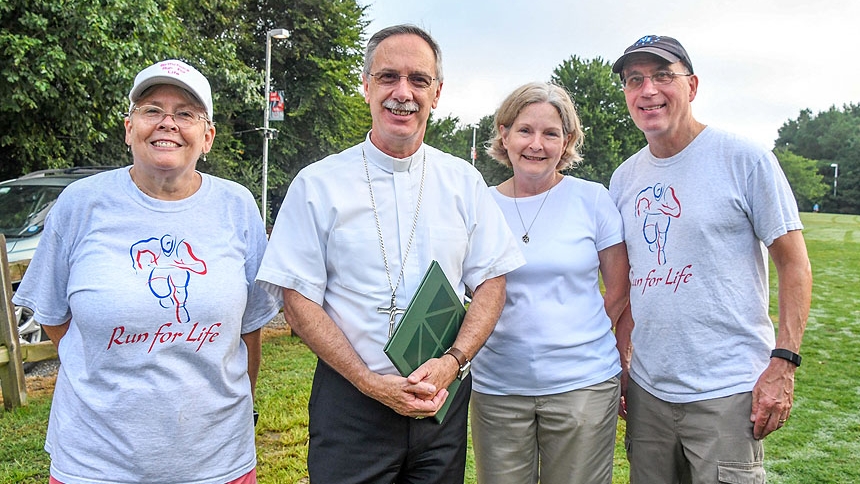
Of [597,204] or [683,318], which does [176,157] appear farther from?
[683,318]

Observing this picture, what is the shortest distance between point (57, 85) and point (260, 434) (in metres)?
8.15

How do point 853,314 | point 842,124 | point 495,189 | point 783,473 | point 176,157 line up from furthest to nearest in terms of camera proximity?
point 842,124 < point 853,314 < point 783,473 < point 495,189 < point 176,157

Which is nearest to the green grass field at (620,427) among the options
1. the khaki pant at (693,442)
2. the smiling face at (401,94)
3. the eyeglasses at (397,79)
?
the khaki pant at (693,442)

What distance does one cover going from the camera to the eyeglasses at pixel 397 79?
7.44 feet

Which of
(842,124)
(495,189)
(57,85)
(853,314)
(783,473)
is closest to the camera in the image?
(495,189)

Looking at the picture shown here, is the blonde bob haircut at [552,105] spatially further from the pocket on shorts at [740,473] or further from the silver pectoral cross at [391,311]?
the pocket on shorts at [740,473]

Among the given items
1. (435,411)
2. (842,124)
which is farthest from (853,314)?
(842,124)

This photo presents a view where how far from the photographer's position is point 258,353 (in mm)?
2492

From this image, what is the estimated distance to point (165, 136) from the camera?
2184mm

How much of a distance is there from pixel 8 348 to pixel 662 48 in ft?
16.8

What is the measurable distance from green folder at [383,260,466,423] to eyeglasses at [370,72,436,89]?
669 mm

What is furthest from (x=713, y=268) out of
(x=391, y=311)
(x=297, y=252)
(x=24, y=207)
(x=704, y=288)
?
(x=24, y=207)

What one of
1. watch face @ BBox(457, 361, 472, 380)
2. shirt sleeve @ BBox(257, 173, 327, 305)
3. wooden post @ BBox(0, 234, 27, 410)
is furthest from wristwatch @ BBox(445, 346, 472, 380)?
wooden post @ BBox(0, 234, 27, 410)

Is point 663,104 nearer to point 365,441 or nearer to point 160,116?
point 365,441
